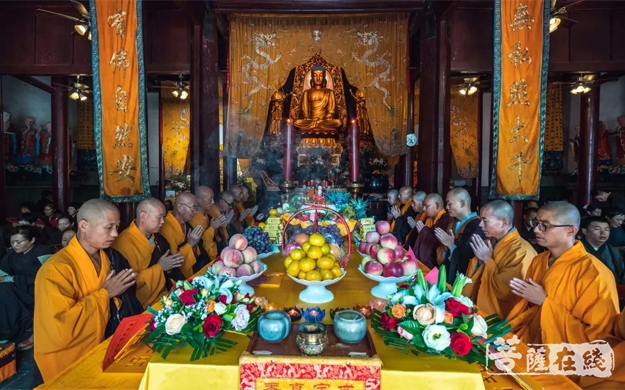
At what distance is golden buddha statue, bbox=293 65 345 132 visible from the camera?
8266 millimetres

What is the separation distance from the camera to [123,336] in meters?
1.56

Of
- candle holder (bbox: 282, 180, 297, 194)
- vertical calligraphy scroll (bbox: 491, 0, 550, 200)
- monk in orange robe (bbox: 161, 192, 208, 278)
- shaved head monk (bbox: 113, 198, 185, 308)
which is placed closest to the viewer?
shaved head monk (bbox: 113, 198, 185, 308)

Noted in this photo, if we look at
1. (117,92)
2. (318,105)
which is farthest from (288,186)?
(318,105)

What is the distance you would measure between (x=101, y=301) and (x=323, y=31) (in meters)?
6.55

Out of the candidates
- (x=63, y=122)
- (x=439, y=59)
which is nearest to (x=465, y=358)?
(x=439, y=59)

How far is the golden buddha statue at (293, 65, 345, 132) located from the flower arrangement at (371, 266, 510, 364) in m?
6.96

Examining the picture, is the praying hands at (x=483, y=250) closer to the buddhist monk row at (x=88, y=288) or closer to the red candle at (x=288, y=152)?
the buddhist monk row at (x=88, y=288)

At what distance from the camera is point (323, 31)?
288 inches

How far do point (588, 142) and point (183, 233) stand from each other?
306 inches

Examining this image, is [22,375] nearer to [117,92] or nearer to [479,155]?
[117,92]

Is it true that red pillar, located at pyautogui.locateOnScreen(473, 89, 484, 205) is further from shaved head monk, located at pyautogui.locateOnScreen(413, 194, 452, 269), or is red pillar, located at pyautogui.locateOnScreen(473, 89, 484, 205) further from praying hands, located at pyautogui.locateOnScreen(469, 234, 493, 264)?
praying hands, located at pyautogui.locateOnScreen(469, 234, 493, 264)

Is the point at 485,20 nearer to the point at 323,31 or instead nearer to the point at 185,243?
the point at 323,31

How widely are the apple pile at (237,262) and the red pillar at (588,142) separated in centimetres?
779

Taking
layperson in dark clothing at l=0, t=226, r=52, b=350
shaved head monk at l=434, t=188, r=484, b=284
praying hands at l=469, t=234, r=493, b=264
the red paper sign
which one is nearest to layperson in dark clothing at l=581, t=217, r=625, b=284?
shaved head monk at l=434, t=188, r=484, b=284
